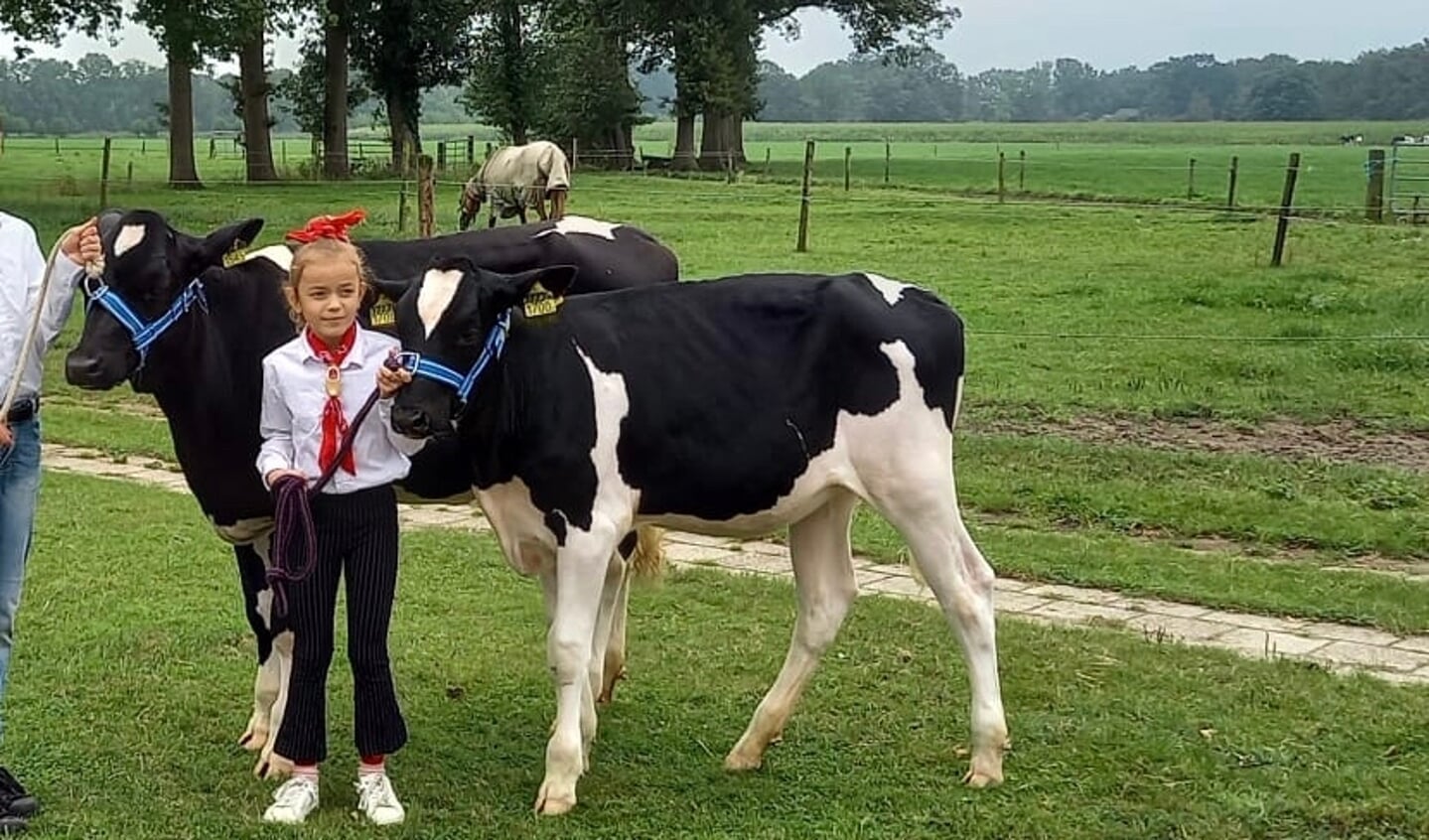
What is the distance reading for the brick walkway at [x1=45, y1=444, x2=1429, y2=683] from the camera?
722cm

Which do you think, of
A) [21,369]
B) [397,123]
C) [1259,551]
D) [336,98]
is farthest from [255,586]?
[397,123]

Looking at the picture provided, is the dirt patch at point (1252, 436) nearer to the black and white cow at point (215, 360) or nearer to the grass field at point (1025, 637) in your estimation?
the grass field at point (1025, 637)

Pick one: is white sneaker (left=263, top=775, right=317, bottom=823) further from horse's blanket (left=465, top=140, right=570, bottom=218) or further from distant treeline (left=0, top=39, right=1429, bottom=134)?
distant treeline (left=0, top=39, right=1429, bottom=134)

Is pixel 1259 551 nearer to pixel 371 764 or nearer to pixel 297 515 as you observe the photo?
pixel 371 764

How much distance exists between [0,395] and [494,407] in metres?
1.48

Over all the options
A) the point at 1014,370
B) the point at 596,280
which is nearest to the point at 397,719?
the point at 596,280

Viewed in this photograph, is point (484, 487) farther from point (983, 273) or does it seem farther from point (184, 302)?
point (983, 273)

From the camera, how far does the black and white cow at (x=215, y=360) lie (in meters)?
5.30

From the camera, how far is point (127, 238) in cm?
530

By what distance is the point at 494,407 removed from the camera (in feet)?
17.5

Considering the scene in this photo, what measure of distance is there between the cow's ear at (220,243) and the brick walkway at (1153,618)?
9.23ft

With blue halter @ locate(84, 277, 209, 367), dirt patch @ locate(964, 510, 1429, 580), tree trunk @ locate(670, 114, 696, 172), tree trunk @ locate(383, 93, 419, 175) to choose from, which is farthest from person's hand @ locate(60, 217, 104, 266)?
tree trunk @ locate(670, 114, 696, 172)

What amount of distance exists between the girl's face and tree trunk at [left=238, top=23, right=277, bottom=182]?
37794mm

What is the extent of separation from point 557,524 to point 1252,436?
767 cm
